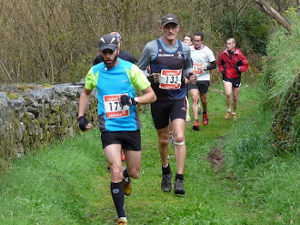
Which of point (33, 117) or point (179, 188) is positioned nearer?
point (179, 188)

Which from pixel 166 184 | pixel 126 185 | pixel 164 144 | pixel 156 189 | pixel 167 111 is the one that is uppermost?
pixel 167 111

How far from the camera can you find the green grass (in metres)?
5.80

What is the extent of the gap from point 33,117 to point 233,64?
641cm

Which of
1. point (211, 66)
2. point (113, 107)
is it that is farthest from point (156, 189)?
point (211, 66)

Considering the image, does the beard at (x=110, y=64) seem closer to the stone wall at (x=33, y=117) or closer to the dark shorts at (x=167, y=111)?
the dark shorts at (x=167, y=111)

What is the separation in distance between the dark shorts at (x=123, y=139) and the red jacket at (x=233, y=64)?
796 cm

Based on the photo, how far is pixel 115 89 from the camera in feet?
19.0

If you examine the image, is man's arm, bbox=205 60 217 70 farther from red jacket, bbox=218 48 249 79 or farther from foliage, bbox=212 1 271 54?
foliage, bbox=212 1 271 54

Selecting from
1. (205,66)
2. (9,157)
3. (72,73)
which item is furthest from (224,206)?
(72,73)

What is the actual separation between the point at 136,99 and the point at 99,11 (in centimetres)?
998

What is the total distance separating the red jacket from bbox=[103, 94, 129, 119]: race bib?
8160mm

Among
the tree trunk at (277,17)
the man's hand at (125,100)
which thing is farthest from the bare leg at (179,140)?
the tree trunk at (277,17)

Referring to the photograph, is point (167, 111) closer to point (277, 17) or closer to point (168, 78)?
point (168, 78)

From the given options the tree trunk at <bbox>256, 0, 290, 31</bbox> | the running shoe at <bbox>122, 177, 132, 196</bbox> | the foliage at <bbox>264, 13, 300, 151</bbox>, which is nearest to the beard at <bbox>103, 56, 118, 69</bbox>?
the running shoe at <bbox>122, 177, 132, 196</bbox>
